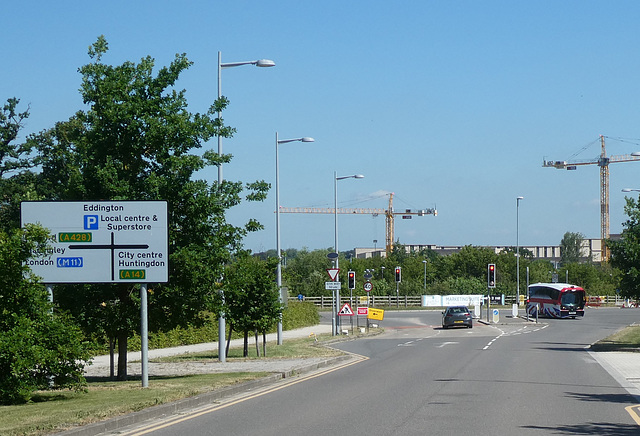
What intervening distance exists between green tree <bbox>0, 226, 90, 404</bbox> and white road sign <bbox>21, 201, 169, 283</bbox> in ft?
6.24

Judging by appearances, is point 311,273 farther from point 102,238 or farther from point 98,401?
point 98,401

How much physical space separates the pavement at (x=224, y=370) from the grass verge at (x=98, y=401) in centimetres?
28

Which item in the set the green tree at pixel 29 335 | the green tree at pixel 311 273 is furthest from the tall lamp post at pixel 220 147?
the green tree at pixel 311 273

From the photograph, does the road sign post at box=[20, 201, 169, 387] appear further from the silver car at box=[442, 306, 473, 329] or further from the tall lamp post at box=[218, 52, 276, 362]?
the silver car at box=[442, 306, 473, 329]

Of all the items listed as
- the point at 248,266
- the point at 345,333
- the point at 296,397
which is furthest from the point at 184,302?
the point at 345,333

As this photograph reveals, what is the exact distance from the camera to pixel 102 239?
17.9 metres

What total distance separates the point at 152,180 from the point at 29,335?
5392 mm

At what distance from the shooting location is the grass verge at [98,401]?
11985 millimetres

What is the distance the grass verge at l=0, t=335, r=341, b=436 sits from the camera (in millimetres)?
11985

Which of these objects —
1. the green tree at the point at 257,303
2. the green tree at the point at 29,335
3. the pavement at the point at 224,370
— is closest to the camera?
the pavement at the point at 224,370

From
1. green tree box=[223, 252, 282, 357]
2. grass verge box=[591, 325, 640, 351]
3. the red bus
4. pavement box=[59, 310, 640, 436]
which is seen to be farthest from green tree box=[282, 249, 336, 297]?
pavement box=[59, 310, 640, 436]

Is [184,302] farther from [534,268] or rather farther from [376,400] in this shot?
[534,268]

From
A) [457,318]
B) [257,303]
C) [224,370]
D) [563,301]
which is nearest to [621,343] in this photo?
[257,303]

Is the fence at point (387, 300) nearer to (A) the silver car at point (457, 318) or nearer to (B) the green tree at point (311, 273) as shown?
(B) the green tree at point (311, 273)
